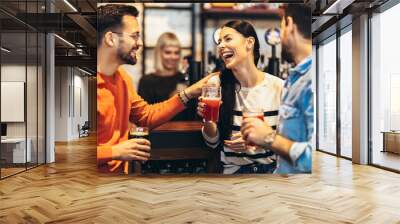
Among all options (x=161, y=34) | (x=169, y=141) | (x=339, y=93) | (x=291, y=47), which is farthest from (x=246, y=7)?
(x=339, y=93)

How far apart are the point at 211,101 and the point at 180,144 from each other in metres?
0.85

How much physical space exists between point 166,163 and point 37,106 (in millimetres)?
3275

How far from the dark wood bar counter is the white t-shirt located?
138 millimetres

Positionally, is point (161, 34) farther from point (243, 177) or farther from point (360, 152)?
point (360, 152)

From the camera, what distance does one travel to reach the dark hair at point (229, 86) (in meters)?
6.37

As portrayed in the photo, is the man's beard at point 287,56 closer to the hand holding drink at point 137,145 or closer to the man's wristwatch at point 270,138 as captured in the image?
the man's wristwatch at point 270,138

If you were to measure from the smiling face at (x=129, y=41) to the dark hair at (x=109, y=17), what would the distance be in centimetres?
9

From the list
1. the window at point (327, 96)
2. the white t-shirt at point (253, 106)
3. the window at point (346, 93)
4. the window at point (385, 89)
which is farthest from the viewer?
the window at point (327, 96)

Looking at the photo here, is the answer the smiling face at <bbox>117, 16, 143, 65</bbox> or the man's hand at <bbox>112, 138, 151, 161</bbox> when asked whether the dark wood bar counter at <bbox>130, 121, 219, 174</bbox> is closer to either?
the man's hand at <bbox>112, 138, 151, 161</bbox>

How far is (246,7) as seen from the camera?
6.45 meters

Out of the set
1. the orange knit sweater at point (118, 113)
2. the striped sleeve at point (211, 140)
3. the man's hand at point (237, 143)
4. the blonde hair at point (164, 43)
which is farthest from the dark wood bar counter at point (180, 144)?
the blonde hair at point (164, 43)

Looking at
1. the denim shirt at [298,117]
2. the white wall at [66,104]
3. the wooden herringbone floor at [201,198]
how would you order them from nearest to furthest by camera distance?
the wooden herringbone floor at [201,198] → the denim shirt at [298,117] → the white wall at [66,104]

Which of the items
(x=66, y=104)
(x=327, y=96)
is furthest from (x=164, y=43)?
(x=66, y=104)

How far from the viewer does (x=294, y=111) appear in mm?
6254
